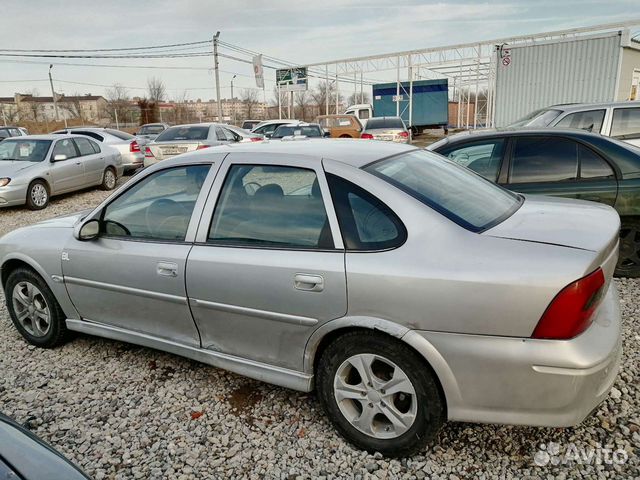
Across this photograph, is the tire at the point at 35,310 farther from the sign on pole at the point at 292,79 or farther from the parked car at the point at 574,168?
the sign on pole at the point at 292,79

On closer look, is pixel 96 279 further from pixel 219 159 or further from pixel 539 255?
pixel 539 255

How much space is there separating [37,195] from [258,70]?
1023 inches

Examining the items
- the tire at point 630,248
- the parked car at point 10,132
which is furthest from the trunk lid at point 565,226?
the parked car at point 10,132

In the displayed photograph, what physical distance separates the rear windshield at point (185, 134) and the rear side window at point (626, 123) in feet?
28.8

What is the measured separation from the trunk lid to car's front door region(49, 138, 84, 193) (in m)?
10.2

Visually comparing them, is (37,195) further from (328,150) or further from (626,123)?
(626,123)

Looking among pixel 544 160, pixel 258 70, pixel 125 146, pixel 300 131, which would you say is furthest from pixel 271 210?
pixel 258 70

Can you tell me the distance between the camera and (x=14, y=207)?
1009cm

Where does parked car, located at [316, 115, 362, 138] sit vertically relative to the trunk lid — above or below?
above

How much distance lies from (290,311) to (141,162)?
13.3 metres

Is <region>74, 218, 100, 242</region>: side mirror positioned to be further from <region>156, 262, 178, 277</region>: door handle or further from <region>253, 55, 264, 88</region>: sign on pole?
<region>253, 55, 264, 88</region>: sign on pole

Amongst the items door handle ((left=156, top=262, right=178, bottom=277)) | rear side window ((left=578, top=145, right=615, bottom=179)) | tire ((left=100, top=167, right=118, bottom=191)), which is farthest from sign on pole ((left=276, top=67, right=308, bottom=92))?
door handle ((left=156, top=262, right=178, bottom=277))

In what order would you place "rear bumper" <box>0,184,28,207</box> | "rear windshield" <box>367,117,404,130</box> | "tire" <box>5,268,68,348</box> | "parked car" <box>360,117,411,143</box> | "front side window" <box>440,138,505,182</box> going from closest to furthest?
1. "tire" <box>5,268,68,348</box>
2. "front side window" <box>440,138,505,182</box>
3. "rear bumper" <box>0,184,28,207</box>
4. "parked car" <box>360,117,411,143</box>
5. "rear windshield" <box>367,117,404,130</box>

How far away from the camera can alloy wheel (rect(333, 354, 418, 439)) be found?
7.36 ft
